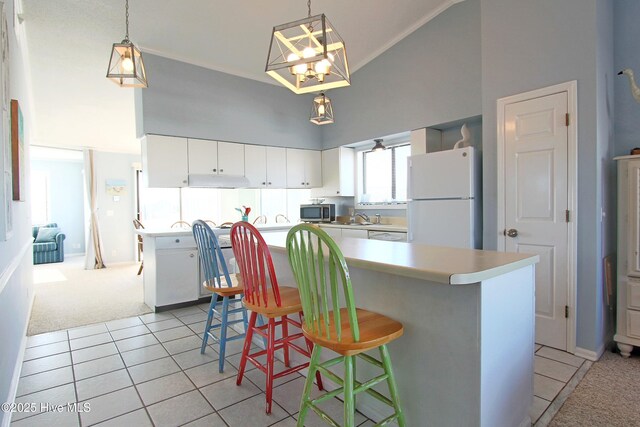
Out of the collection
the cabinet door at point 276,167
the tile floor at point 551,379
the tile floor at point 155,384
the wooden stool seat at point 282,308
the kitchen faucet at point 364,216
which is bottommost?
the tile floor at point 551,379

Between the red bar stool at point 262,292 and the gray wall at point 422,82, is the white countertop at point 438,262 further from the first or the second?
the gray wall at point 422,82

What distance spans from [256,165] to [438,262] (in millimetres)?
3833

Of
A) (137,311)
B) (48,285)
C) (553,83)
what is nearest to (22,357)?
(137,311)

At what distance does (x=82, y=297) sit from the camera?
169 inches

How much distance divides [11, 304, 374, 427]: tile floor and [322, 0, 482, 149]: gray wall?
3151 millimetres

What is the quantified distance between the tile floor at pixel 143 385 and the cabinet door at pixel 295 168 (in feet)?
9.18

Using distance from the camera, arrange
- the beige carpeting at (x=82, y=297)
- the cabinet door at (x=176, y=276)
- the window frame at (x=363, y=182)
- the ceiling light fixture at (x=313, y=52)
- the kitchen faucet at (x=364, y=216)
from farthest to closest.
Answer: the kitchen faucet at (x=364, y=216), the window frame at (x=363, y=182), the cabinet door at (x=176, y=276), the beige carpeting at (x=82, y=297), the ceiling light fixture at (x=313, y=52)

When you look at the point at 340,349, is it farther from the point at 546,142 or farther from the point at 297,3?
the point at 297,3

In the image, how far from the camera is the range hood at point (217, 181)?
13.8 ft

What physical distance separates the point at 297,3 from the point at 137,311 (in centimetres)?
369

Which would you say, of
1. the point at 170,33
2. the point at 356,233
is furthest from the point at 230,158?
the point at 356,233

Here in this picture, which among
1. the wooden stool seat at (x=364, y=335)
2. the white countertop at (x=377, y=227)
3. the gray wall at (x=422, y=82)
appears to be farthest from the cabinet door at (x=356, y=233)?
the wooden stool seat at (x=364, y=335)

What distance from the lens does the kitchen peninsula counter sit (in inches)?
51.1

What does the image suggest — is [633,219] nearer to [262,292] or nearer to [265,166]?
[262,292]
